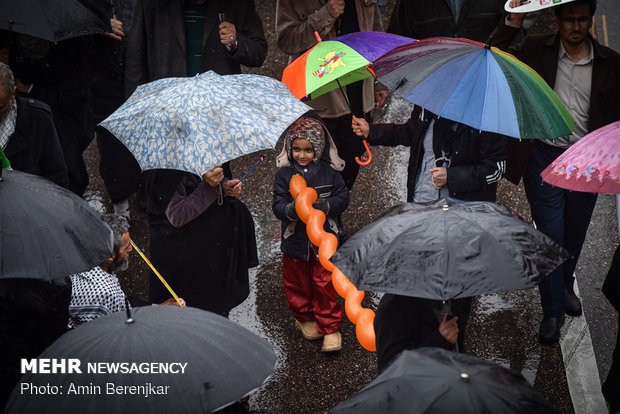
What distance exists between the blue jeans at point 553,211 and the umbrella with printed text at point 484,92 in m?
0.91

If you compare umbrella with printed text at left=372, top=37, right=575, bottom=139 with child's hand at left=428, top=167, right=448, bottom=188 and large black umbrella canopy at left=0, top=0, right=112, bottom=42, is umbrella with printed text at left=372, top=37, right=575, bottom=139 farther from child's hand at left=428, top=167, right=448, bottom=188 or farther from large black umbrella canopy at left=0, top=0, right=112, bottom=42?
large black umbrella canopy at left=0, top=0, right=112, bottom=42

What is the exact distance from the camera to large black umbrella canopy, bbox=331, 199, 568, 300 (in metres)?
3.40

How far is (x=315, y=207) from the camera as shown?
5305 mm

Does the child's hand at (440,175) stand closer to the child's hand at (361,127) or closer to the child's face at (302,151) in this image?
the child's hand at (361,127)

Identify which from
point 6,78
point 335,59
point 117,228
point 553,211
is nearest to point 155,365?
point 117,228

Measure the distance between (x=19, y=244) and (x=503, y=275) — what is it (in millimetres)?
2223

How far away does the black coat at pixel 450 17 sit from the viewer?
20.4ft

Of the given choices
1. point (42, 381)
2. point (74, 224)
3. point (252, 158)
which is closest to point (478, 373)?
point (42, 381)

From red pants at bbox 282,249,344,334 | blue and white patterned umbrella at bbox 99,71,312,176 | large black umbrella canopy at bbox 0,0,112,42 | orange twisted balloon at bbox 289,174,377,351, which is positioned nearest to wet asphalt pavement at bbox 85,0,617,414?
red pants at bbox 282,249,344,334

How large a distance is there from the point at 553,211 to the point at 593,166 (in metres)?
1.47

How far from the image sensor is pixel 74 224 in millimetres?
3588

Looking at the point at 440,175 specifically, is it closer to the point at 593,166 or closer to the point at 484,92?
the point at 484,92

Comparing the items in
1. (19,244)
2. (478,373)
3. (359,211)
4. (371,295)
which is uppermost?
(19,244)

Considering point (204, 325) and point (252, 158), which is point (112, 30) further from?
point (204, 325)
